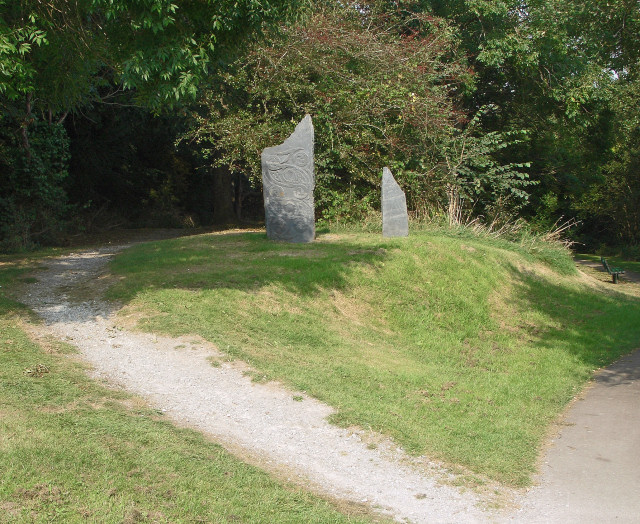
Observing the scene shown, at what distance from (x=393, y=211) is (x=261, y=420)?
938cm

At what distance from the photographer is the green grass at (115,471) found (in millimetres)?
4402

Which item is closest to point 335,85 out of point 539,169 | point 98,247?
point 98,247

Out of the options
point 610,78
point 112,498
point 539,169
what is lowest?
point 112,498

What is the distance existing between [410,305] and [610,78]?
14388mm

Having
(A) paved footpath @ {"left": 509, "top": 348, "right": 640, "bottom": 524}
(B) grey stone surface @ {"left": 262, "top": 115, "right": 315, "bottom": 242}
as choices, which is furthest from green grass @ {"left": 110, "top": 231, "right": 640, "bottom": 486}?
(B) grey stone surface @ {"left": 262, "top": 115, "right": 315, "bottom": 242}

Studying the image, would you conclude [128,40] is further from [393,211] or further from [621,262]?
[621,262]

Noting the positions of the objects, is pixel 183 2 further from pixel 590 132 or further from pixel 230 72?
pixel 590 132

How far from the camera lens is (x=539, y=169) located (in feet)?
84.2

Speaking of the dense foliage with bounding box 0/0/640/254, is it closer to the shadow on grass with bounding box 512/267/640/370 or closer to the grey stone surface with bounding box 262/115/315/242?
the grey stone surface with bounding box 262/115/315/242

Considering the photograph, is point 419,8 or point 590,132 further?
point 590,132

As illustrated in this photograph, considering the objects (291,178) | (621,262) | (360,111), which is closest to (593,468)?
(291,178)

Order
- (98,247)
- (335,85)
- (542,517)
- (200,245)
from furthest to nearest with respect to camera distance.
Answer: (335,85), (98,247), (200,245), (542,517)

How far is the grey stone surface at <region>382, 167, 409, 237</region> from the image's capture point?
15.1m

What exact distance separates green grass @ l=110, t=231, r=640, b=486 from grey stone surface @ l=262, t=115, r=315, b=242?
2.48 ft
